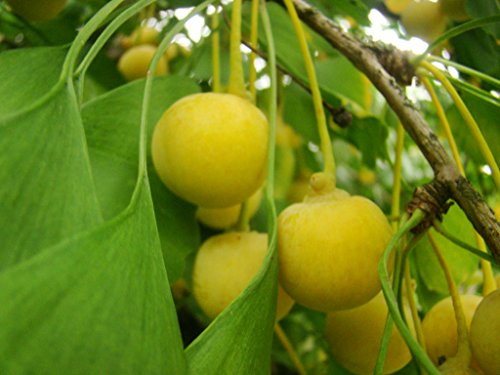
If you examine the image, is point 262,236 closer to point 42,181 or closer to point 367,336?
point 367,336

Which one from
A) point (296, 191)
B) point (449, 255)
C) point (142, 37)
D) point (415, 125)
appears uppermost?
point (415, 125)

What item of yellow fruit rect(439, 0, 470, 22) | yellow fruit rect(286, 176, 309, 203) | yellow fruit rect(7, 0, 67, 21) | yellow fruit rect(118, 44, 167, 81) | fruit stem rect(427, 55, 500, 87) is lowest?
yellow fruit rect(286, 176, 309, 203)

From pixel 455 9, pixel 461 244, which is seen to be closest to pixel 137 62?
pixel 455 9

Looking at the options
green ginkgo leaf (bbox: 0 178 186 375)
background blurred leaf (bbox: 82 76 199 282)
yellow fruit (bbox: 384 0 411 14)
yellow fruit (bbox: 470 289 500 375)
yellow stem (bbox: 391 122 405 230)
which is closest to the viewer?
green ginkgo leaf (bbox: 0 178 186 375)

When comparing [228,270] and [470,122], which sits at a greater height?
[470,122]

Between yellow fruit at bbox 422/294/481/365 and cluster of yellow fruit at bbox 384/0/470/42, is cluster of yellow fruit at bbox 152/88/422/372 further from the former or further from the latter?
cluster of yellow fruit at bbox 384/0/470/42

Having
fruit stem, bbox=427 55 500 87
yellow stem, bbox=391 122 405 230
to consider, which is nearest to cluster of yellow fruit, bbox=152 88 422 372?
yellow stem, bbox=391 122 405 230
